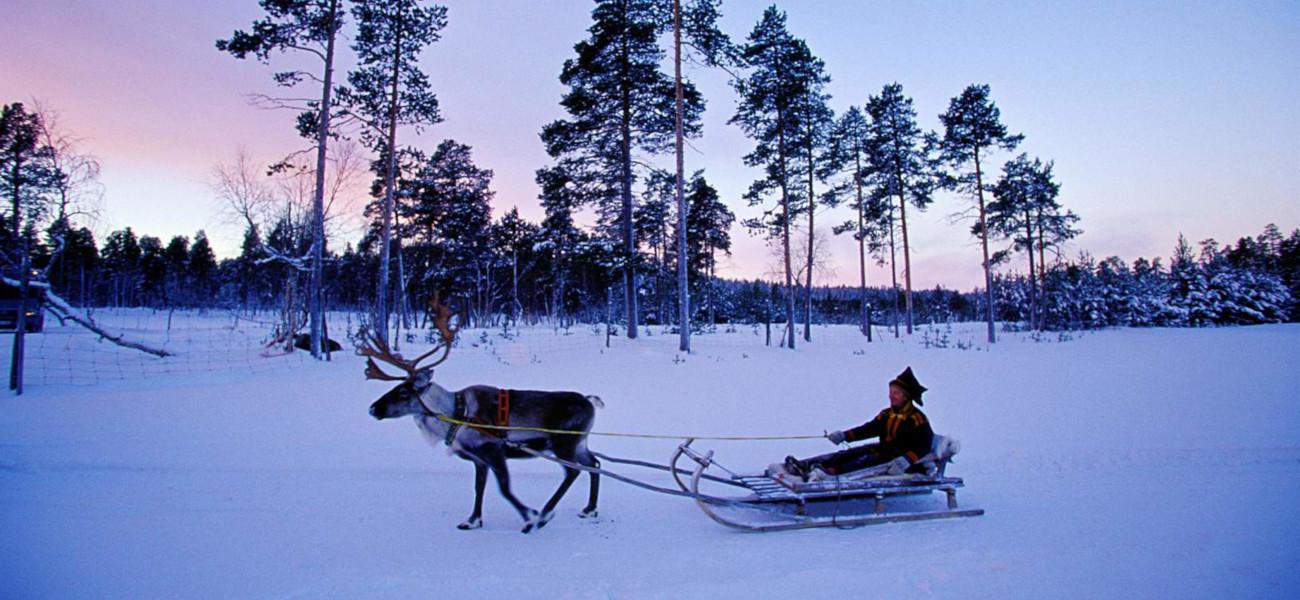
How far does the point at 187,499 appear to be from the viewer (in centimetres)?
608

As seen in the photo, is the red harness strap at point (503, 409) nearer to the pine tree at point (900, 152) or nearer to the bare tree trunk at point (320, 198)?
the bare tree trunk at point (320, 198)

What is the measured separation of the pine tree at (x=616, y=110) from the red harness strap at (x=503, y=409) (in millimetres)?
12746

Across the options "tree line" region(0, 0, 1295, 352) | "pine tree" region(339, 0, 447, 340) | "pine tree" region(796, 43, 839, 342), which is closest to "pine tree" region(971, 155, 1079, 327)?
"tree line" region(0, 0, 1295, 352)

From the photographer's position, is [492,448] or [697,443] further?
[697,443]

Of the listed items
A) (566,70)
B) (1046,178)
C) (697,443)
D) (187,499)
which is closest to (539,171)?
(566,70)

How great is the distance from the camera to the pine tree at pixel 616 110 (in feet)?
61.7

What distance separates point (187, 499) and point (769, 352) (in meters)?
15.0

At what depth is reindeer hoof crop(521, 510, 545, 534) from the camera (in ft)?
17.5

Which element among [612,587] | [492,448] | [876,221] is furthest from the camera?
[876,221]

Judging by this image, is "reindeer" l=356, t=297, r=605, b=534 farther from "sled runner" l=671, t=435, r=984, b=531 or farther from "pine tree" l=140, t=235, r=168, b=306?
"pine tree" l=140, t=235, r=168, b=306

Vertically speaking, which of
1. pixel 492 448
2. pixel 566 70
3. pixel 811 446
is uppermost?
pixel 566 70

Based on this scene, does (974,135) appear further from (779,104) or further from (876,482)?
(876,482)

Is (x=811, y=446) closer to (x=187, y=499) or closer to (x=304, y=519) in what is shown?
(x=304, y=519)

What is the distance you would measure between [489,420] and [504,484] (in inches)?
25.4
